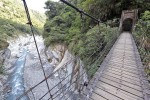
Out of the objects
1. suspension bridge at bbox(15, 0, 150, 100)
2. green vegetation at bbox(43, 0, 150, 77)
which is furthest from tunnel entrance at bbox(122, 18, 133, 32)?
suspension bridge at bbox(15, 0, 150, 100)

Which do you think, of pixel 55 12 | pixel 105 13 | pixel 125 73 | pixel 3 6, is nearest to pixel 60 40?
pixel 105 13

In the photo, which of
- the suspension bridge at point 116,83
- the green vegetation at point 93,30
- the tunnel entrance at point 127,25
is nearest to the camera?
the suspension bridge at point 116,83

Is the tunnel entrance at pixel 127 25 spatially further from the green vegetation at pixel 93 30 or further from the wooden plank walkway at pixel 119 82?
the wooden plank walkway at pixel 119 82

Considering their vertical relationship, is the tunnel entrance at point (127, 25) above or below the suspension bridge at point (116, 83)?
above

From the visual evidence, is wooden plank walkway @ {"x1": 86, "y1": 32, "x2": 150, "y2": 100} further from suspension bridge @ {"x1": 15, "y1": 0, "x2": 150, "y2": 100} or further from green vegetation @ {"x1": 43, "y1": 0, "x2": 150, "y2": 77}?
green vegetation @ {"x1": 43, "y1": 0, "x2": 150, "y2": 77}

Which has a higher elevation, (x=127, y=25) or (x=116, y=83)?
(x=127, y=25)

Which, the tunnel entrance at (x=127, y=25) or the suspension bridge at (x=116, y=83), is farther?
the tunnel entrance at (x=127, y=25)

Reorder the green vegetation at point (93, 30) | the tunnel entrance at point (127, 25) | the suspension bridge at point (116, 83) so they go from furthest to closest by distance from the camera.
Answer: the tunnel entrance at point (127, 25)
the green vegetation at point (93, 30)
the suspension bridge at point (116, 83)

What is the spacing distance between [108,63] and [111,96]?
212 centimetres

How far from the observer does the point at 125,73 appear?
455 cm

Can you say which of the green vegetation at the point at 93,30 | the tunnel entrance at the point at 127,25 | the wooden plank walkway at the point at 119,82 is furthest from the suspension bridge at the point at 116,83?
the tunnel entrance at the point at 127,25

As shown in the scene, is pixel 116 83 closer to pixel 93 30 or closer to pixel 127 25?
pixel 93 30

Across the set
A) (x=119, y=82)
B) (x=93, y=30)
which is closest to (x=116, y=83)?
(x=119, y=82)

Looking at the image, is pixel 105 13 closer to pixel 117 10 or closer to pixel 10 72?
pixel 117 10
